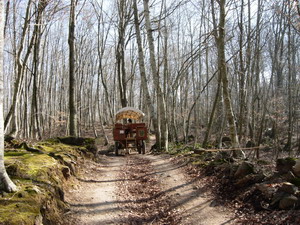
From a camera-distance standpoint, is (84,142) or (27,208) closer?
(27,208)

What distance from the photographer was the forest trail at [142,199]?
14.4 feet

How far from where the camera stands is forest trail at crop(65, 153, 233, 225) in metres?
4.40

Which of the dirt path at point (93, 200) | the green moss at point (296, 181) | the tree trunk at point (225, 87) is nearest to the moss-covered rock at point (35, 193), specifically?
the dirt path at point (93, 200)

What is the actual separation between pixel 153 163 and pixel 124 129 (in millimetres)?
3932

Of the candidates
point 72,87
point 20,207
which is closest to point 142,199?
point 20,207

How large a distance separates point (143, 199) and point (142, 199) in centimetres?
2

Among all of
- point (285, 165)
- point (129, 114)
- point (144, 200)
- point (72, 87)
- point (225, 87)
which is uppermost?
point (72, 87)

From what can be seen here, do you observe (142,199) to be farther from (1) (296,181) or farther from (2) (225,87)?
(2) (225,87)

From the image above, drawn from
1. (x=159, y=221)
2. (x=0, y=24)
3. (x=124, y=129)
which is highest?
(x=0, y=24)

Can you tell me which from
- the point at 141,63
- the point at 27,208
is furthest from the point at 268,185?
the point at 141,63

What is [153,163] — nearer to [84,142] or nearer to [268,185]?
[84,142]

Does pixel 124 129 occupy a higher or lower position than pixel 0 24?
lower

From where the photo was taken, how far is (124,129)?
12.7 meters

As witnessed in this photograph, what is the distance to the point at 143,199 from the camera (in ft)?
18.5
